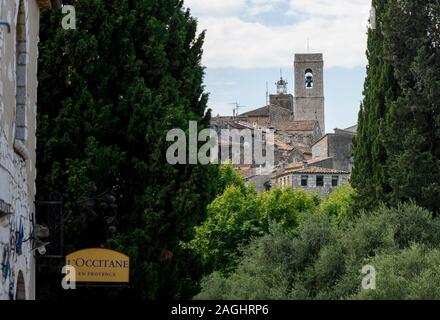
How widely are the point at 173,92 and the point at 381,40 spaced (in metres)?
16.7

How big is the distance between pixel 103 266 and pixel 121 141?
4656mm

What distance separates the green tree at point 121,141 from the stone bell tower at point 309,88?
457 feet

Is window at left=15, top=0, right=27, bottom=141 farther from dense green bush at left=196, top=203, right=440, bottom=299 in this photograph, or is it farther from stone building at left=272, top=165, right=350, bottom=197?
stone building at left=272, top=165, right=350, bottom=197

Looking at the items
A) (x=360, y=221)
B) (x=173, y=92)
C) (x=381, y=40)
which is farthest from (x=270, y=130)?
(x=173, y=92)

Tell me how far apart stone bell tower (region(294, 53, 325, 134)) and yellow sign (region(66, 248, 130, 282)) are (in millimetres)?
144590

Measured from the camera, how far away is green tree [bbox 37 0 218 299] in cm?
1772

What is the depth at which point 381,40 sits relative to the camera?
35375 millimetres

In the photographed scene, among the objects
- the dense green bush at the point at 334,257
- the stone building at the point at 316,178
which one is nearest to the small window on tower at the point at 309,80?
the stone building at the point at 316,178

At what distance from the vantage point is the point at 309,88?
163 m

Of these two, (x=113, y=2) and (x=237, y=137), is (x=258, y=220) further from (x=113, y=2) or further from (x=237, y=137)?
(x=237, y=137)

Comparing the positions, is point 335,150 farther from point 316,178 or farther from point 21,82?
point 21,82

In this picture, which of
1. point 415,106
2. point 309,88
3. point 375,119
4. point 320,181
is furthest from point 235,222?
point 309,88

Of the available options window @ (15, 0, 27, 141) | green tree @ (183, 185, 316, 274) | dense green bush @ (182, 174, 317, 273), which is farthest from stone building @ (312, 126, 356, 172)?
window @ (15, 0, 27, 141)

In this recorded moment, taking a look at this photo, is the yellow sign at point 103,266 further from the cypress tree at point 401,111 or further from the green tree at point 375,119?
the green tree at point 375,119
